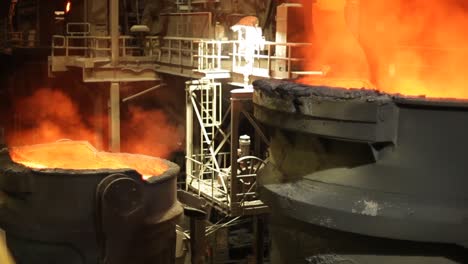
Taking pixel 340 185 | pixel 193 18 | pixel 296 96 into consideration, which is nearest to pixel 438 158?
pixel 340 185

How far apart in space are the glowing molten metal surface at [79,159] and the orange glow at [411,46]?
2.59m

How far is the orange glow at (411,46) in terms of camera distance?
13.8 feet

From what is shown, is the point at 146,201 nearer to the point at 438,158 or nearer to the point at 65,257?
the point at 65,257

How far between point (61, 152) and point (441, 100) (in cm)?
509

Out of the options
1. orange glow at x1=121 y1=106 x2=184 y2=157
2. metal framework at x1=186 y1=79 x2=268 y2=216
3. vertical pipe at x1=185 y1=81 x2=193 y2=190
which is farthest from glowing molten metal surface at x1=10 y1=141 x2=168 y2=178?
orange glow at x1=121 y1=106 x2=184 y2=157

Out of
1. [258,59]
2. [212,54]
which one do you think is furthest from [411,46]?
[212,54]

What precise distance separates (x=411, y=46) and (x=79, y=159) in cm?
419

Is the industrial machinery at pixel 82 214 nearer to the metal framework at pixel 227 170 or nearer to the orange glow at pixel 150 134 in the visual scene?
the metal framework at pixel 227 170

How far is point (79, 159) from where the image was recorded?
23.1ft

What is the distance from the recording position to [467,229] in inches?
125

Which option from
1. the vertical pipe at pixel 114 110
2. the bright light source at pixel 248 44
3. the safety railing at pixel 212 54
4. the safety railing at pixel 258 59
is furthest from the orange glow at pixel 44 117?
the bright light source at pixel 248 44

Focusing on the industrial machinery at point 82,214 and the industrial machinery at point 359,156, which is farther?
the industrial machinery at point 82,214

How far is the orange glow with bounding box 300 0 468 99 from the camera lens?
4203 millimetres

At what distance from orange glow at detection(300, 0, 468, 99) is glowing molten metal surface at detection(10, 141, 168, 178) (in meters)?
2.59
